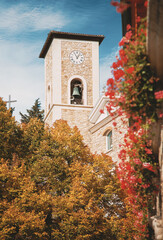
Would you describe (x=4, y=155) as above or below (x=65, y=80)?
below

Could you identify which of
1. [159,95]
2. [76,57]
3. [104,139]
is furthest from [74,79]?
[159,95]

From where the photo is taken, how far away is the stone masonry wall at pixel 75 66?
31094 millimetres

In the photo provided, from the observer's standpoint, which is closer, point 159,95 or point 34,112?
point 159,95

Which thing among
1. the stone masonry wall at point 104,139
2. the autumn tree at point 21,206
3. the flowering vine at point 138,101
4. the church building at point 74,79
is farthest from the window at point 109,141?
the flowering vine at point 138,101

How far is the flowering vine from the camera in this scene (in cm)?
629

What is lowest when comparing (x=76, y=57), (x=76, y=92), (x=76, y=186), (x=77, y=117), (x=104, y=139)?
(x=76, y=186)

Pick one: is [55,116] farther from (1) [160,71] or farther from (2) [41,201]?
(1) [160,71]

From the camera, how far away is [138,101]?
21.4 feet

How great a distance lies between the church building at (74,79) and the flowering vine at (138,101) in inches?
810

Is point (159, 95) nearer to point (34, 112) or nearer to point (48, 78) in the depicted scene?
point (48, 78)

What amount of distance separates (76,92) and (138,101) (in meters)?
24.1

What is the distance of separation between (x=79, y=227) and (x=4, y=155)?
4631mm

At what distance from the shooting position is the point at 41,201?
15.9m

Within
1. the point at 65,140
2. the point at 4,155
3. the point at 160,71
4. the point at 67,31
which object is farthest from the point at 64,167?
the point at 67,31
